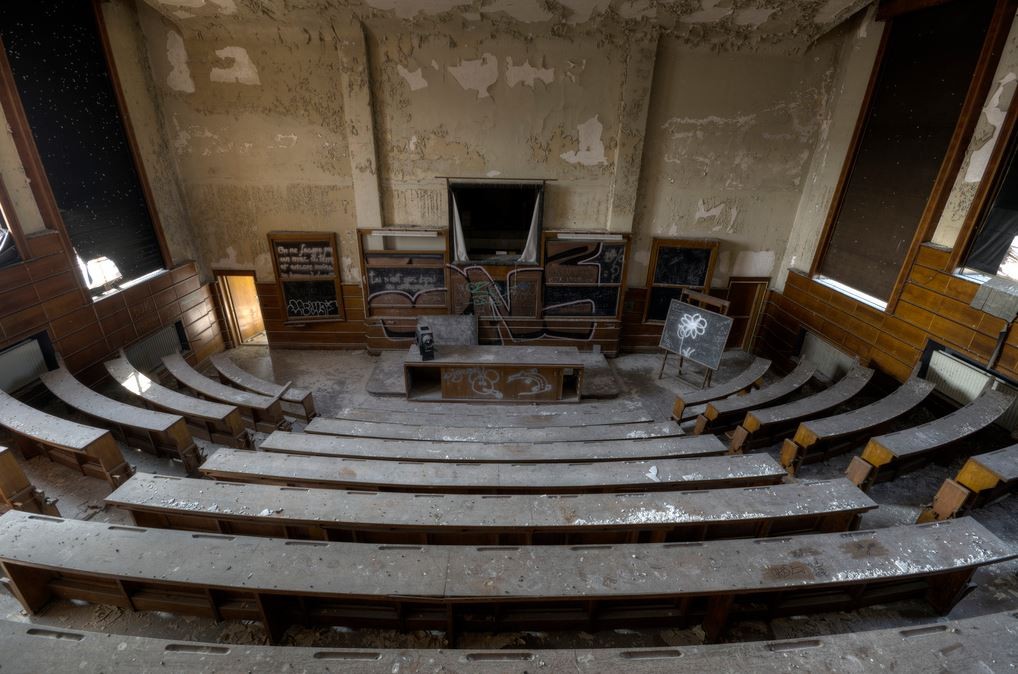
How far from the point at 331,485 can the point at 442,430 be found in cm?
133

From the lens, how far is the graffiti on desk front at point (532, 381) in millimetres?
6281

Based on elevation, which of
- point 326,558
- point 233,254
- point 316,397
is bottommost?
point 316,397

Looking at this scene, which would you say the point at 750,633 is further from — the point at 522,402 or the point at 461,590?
the point at 522,402

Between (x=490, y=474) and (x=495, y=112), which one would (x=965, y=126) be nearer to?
(x=495, y=112)

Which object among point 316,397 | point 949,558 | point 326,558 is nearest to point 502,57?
point 316,397

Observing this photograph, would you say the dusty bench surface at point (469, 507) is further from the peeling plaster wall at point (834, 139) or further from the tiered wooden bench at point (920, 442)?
the peeling plaster wall at point (834, 139)

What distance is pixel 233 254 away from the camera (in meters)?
7.25

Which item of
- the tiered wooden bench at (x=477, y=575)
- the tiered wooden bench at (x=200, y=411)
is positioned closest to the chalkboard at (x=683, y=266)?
the tiered wooden bench at (x=477, y=575)

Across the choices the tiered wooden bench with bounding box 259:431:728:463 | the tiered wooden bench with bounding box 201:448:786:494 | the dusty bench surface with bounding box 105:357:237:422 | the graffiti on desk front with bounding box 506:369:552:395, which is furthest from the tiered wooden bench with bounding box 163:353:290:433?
the graffiti on desk front with bounding box 506:369:552:395

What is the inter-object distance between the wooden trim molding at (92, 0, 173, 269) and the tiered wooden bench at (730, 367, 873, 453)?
8.33 m

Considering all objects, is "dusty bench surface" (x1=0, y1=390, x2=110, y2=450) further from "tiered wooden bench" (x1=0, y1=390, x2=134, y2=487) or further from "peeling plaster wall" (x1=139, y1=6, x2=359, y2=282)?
"peeling plaster wall" (x1=139, y1=6, x2=359, y2=282)

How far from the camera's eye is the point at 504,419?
5.41m

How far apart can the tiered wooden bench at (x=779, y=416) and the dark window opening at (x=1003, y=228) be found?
1.73 m

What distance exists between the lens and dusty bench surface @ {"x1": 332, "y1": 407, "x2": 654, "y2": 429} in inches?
202
